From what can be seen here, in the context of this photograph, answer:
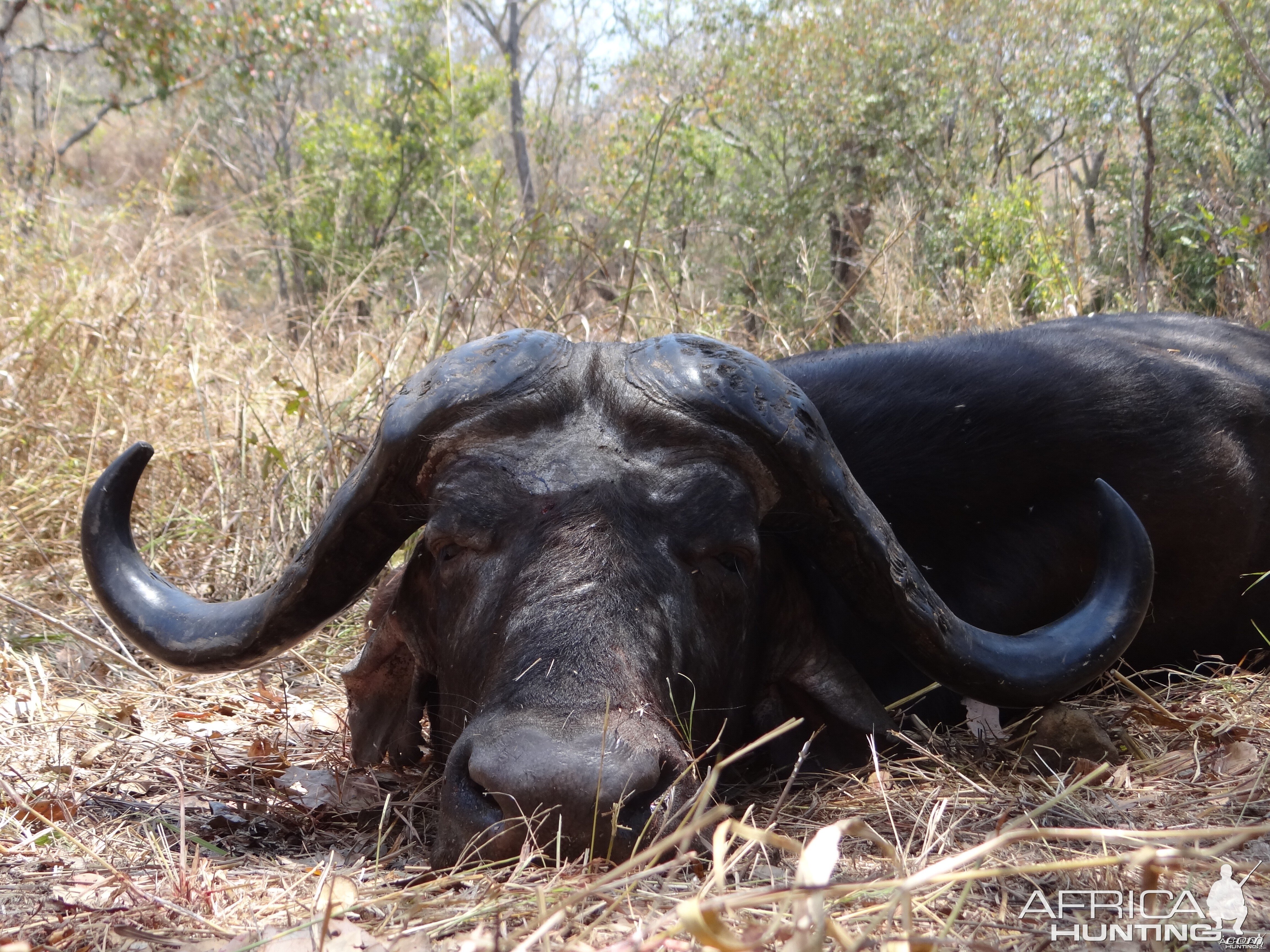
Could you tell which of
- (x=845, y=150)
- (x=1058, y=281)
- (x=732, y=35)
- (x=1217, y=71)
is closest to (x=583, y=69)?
(x=732, y=35)

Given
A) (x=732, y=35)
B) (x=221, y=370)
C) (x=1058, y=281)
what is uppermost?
(x=732, y=35)

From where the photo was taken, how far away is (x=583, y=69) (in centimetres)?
2841

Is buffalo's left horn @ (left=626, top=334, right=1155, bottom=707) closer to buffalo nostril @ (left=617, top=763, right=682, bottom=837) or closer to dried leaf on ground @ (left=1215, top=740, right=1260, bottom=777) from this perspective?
dried leaf on ground @ (left=1215, top=740, right=1260, bottom=777)

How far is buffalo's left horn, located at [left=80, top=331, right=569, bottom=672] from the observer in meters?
2.61

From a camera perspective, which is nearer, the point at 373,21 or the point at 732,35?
the point at 373,21

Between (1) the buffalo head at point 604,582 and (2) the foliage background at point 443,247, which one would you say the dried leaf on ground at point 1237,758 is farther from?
(1) the buffalo head at point 604,582

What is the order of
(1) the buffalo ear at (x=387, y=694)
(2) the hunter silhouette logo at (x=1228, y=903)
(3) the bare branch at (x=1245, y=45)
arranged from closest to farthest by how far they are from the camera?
1. (2) the hunter silhouette logo at (x=1228, y=903)
2. (1) the buffalo ear at (x=387, y=694)
3. (3) the bare branch at (x=1245, y=45)

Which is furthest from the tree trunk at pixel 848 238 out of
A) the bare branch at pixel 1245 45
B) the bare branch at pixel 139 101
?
the bare branch at pixel 1245 45

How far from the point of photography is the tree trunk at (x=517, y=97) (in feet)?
67.2

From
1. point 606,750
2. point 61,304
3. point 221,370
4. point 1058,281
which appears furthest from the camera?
point 1058,281

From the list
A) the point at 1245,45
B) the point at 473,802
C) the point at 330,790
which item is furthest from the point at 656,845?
the point at 1245,45

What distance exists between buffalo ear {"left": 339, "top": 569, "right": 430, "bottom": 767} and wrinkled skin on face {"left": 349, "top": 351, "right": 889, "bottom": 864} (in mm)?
27

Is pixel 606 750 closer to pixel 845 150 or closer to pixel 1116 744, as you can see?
pixel 1116 744

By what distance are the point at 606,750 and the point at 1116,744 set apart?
64.3 inches
